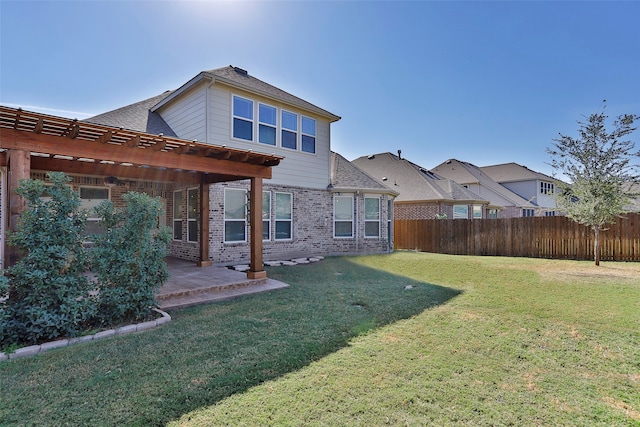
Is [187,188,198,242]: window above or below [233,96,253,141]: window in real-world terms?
below

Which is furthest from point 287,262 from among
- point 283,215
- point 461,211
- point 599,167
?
point 461,211

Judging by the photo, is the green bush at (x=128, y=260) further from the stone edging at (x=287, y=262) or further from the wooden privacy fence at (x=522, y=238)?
the wooden privacy fence at (x=522, y=238)

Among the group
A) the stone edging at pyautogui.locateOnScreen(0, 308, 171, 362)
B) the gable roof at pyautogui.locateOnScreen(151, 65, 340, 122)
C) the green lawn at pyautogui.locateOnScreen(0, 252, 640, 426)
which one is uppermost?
the gable roof at pyautogui.locateOnScreen(151, 65, 340, 122)

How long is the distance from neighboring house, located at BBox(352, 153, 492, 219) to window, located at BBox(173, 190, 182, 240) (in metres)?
13.7

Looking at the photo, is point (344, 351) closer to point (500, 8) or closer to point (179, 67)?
point (500, 8)

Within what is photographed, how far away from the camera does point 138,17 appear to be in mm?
8211

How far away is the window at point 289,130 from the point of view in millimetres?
11375

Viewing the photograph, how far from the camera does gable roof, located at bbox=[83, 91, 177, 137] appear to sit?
33.2ft

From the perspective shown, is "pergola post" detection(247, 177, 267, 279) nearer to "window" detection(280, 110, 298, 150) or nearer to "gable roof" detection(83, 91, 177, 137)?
"window" detection(280, 110, 298, 150)

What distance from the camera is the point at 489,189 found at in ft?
84.2

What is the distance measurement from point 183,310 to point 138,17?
7721mm

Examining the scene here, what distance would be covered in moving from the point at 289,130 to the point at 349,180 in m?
3.57

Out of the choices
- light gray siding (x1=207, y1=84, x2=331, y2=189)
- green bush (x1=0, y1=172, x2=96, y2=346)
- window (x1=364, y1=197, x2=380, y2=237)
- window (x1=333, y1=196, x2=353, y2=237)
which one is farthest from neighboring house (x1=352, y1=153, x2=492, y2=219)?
green bush (x1=0, y1=172, x2=96, y2=346)

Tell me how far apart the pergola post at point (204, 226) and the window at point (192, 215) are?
98cm
